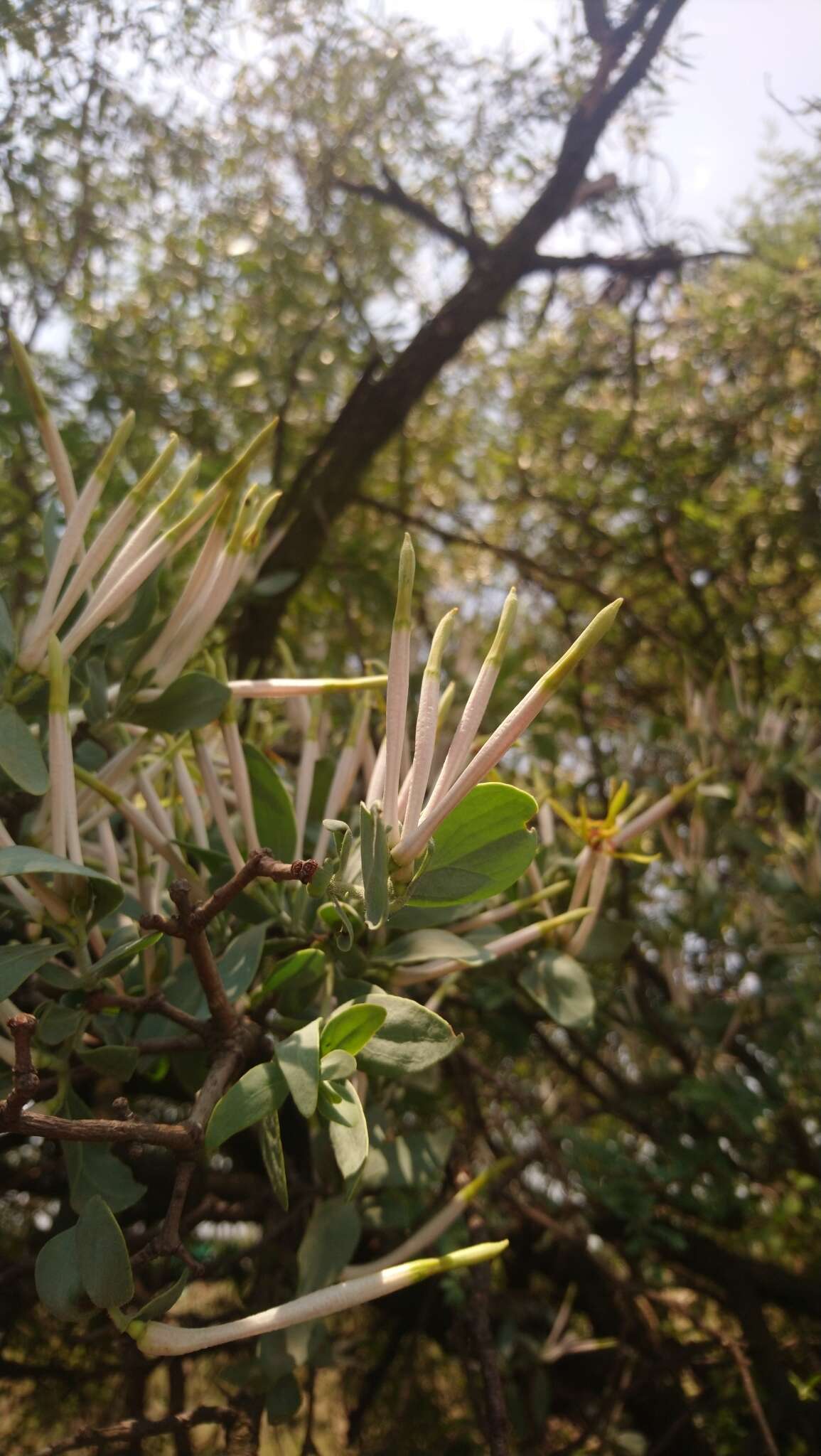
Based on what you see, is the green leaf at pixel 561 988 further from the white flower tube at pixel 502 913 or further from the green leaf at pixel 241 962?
the green leaf at pixel 241 962

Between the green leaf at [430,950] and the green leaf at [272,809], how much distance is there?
10 centimetres

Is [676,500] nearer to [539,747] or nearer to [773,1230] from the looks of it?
[539,747]

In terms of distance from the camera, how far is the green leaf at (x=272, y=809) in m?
0.67

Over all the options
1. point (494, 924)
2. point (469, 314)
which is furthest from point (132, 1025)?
point (469, 314)

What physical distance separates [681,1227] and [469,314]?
143 cm

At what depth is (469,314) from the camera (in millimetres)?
1634

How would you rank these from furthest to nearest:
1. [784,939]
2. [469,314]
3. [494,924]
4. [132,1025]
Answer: [469,314], [784,939], [494,924], [132,1025]

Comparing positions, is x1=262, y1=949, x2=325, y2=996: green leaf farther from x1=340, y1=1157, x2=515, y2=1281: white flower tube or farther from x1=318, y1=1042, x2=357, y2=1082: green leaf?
x1=340, y1=1157, x2=515, y2=1281: white flower tube

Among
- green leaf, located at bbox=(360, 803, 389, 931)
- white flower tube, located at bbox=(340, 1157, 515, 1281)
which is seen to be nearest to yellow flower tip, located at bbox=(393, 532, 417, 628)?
green leaf, located at bbox=(360, 803, 389, 931)

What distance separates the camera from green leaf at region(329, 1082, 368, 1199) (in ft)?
1.64

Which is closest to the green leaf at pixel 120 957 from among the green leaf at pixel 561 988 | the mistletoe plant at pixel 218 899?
the mistletoe plant at pixel 218 899

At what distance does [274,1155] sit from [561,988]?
345mm

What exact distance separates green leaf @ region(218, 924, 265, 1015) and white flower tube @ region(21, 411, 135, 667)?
22 cm

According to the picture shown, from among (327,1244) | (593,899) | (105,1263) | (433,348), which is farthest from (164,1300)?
(433,348)
